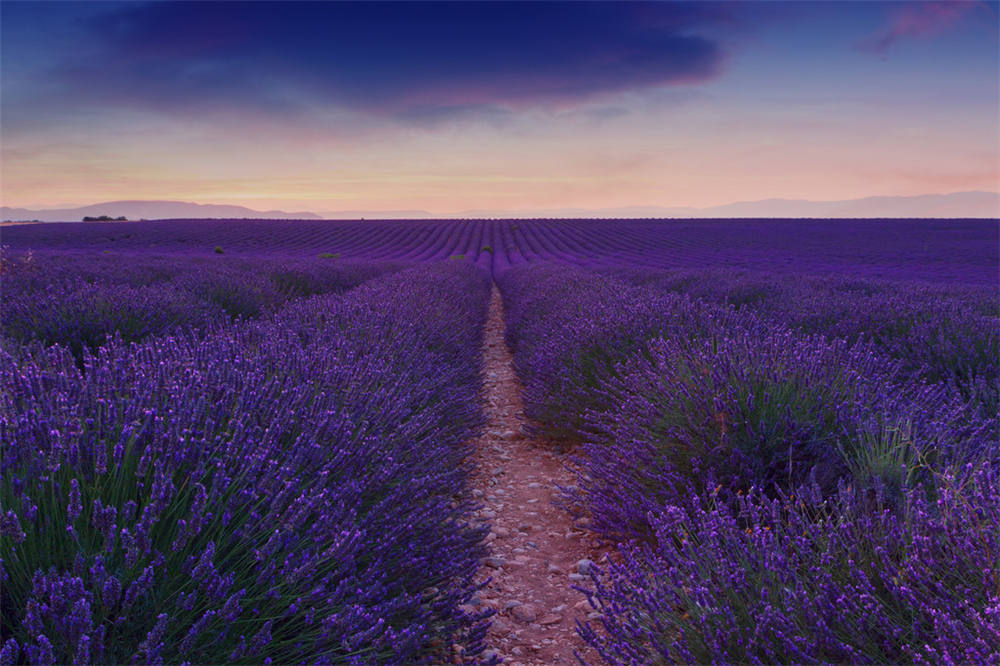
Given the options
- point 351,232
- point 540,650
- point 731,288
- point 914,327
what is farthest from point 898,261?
point 351,232

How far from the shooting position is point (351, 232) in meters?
39.1

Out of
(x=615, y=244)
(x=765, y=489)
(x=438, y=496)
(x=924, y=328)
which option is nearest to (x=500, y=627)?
(x=438, y=496)

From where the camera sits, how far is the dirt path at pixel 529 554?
2.30 meters

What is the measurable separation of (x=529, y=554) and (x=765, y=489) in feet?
4.11

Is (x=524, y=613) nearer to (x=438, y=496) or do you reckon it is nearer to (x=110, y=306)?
(x=438, y=496)

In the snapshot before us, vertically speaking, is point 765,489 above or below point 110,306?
below

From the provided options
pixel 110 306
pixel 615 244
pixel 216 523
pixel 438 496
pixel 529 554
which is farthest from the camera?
pixel 615 244

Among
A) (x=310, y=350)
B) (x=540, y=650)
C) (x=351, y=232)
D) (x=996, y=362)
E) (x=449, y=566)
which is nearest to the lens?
(x=449, y=566)

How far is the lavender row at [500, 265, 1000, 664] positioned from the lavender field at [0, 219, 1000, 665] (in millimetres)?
14

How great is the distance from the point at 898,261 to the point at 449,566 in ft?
76.8

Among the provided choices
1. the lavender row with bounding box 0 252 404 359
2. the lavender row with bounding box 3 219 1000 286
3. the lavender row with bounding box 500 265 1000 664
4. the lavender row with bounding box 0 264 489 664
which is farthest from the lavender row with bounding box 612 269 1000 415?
the lavender row with bounding box 3 219 1000 286

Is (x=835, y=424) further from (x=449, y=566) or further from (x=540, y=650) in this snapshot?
(x=449, y=566)

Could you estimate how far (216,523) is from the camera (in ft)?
4.73

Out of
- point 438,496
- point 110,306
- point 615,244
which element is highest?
point 615,244
